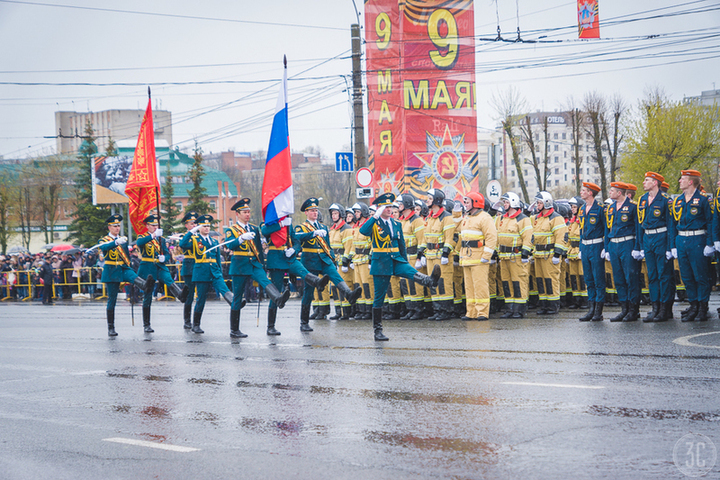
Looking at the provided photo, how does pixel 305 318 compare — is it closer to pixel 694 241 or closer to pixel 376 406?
pixel 694 241

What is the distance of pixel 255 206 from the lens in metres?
91.6

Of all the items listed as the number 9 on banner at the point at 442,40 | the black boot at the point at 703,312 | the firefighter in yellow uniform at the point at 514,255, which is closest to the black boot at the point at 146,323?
the firefighter in yellow uniform at the point at 514,255

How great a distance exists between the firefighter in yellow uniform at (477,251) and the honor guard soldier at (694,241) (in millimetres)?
3137

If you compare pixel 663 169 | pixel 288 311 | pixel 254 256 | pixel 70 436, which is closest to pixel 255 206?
pixel 663 169

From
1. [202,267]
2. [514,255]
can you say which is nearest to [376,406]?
[202,267]

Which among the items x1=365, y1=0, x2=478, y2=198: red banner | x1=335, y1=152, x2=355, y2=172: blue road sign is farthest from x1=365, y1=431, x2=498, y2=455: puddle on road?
x1=365, y1=0, x2=478, y2=198: red banner

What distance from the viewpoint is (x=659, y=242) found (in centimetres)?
1222

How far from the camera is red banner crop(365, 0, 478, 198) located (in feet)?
101

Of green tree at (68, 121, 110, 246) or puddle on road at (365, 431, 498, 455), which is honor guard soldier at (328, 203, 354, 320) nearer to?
puddle on road at (365, 431, 498, 455)

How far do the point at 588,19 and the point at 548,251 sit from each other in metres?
12.4

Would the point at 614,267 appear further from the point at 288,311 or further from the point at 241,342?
the point at 288,311

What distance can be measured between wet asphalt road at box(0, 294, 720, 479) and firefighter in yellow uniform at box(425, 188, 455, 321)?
2.51 meters

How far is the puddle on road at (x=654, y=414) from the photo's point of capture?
5.80 metres

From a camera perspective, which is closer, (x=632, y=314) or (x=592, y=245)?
(x=632, y=314)
